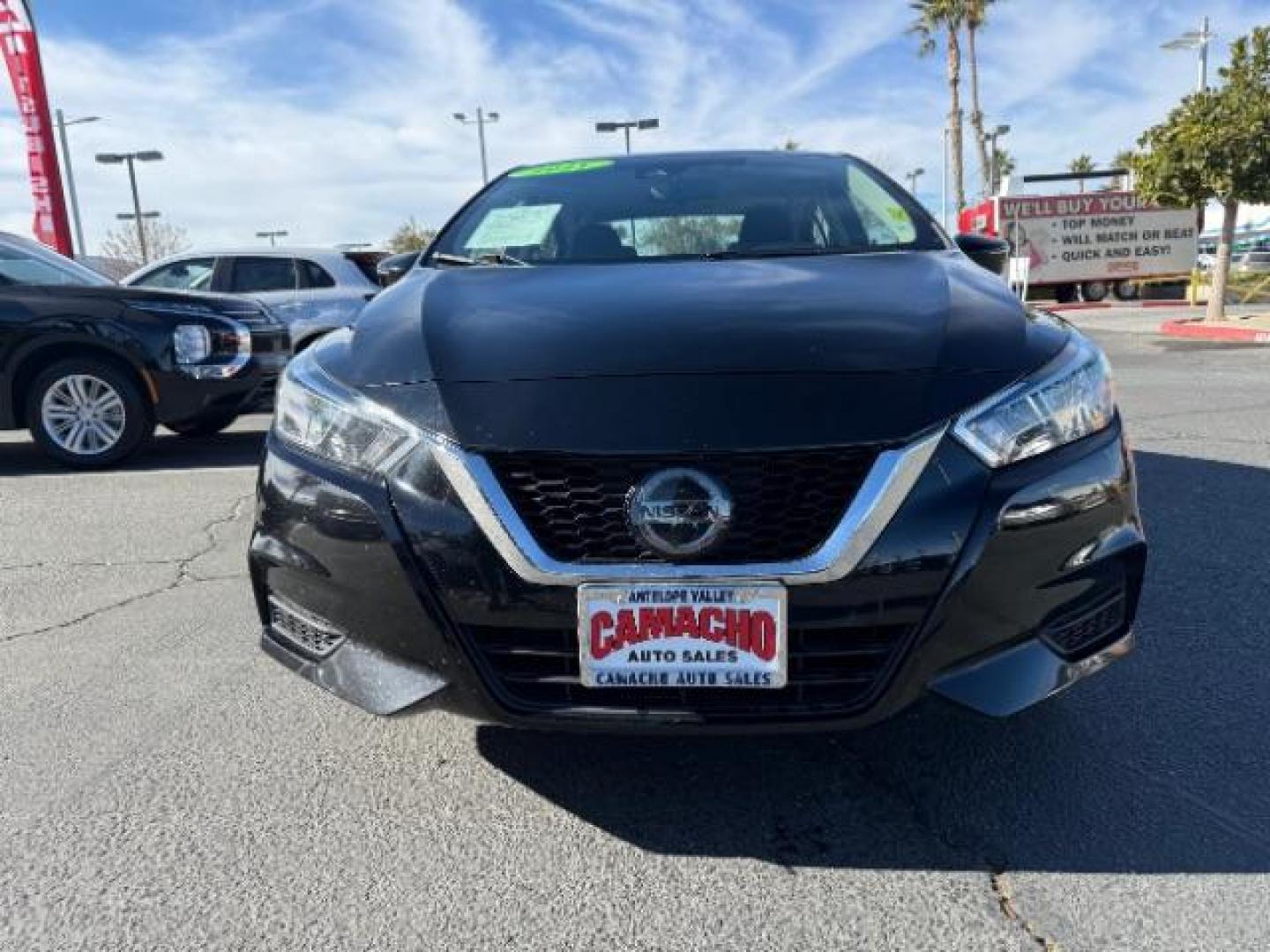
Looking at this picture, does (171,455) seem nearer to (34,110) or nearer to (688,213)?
(688,213)

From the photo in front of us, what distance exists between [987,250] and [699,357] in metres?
1.81

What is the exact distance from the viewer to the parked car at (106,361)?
613 centimetres

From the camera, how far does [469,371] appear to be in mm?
2059

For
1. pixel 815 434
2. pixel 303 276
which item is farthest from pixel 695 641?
pixel 303 276

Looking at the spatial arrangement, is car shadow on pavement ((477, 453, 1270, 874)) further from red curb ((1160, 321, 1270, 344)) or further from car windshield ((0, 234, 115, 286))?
red curb ((1160, 321, 1270, 344))

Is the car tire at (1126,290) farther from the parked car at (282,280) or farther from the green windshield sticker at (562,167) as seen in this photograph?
the green windshield sticker at (562,167)

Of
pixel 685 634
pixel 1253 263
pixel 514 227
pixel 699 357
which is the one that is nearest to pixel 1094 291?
pixel 1253 263

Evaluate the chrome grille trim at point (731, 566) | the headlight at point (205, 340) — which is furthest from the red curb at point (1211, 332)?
the chrome grille trim at point (731, 566)

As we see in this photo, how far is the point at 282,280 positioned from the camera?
922cm

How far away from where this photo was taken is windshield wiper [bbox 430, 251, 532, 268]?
3115 millimetres

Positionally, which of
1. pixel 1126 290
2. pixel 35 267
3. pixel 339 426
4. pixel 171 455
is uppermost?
pixel 35 267

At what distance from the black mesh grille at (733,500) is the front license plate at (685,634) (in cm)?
7

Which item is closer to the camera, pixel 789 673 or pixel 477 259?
pixel 789 673

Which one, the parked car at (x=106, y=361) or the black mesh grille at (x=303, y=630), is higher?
the parked car at (x=106, y=361)
